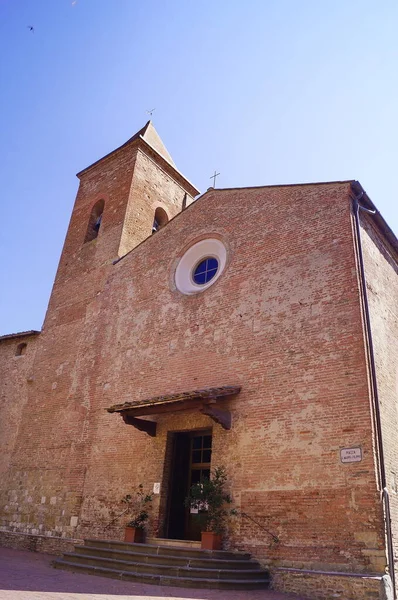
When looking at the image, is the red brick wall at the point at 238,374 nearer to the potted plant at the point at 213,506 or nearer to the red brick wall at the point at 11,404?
the potted plant at the point at 213,506

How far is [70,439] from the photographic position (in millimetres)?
12602

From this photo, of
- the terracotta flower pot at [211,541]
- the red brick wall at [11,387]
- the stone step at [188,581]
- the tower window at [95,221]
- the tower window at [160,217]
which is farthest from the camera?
the tower window at [160,217]

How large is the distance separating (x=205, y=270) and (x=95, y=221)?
7018 millimetres

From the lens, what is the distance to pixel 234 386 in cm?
956

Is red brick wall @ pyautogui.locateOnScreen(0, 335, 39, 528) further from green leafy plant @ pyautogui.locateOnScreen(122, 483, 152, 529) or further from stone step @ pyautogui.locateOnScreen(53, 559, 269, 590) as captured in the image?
stone step @ pyautogui.locateOnScreen(53, 559, 269, 590)

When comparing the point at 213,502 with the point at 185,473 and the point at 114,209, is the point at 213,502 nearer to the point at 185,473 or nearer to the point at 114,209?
the point at 185,473

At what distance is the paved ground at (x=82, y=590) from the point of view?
579cm

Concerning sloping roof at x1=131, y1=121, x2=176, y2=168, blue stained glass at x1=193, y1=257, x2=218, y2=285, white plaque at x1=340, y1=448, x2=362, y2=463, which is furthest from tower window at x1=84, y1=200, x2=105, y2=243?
white plaque at x1=340, y1=448, x2=362, y2=463

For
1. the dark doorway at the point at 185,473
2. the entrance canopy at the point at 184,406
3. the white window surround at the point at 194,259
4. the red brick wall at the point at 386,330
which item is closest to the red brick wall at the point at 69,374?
the entrance canopy at the point at 184,406

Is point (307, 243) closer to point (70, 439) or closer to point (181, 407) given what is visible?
point (181, 407)

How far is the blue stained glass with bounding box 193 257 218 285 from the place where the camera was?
39.4ft

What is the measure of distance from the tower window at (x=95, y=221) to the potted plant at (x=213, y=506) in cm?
1061

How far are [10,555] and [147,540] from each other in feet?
11.4

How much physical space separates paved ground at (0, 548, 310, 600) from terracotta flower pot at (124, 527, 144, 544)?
162 cm
